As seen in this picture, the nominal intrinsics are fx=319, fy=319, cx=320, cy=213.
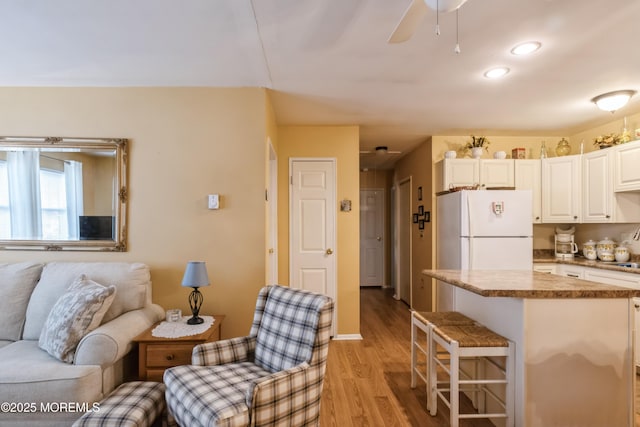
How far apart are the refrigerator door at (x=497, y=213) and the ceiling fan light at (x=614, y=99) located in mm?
976

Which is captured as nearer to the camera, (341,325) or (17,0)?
(17,0)

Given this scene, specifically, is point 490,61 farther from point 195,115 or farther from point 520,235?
point 195,115

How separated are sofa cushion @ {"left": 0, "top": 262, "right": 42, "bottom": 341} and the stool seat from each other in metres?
2.83

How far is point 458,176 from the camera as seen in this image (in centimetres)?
388

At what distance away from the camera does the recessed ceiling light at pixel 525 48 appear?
6.51 feet

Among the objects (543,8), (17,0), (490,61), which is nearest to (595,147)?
(490,61)

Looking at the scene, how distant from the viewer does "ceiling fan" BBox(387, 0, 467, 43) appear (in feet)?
4.03

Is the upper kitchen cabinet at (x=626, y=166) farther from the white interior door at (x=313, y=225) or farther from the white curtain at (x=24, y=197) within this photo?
the white curtain at (x=24, y=197)

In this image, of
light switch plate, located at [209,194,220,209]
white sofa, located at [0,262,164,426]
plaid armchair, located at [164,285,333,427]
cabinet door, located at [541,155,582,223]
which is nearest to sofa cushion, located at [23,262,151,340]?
white sofa, located at [0,262,164,426]

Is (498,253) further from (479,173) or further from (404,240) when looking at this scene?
(404,240)

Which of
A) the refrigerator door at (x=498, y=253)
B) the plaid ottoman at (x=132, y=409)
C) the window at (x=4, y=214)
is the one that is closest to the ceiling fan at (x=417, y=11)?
the plaid ottoman at (x=132, y=409)

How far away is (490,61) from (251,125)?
183 centimetres

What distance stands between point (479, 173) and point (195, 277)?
3391 millimetres

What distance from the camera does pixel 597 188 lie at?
11.2 ft
